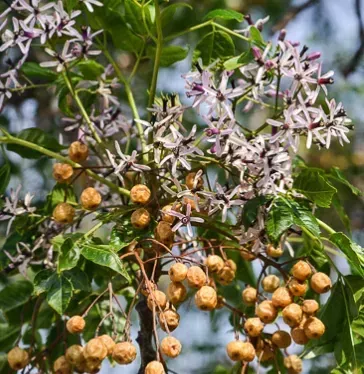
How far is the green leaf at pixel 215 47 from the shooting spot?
1.27 m

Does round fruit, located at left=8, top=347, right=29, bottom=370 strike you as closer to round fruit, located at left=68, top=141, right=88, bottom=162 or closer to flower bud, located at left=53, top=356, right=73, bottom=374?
flower bud, located at left=53, top=356, right=73, bottom=374

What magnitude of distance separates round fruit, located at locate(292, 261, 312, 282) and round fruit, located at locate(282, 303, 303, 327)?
1.6 inches

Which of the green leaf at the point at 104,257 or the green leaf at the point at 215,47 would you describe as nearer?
the green leaf at the point at 104,257

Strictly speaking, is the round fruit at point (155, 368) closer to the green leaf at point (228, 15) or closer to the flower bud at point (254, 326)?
the flower bud at point (254, 326)

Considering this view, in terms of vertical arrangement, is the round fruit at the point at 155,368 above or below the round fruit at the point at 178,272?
below

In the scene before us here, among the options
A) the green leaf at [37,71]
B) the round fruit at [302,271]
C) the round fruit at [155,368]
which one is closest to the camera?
the round fruit at [155,368]

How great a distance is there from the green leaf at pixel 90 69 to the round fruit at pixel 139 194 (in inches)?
12.0

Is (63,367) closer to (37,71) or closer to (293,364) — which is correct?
(293,364)

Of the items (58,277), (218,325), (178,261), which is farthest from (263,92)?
(218,325)

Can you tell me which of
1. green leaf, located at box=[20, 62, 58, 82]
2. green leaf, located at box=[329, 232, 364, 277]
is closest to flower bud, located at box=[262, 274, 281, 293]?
green leaf, located at box=[329, 232, 364, 277]

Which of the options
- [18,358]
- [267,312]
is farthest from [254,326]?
[18,358]

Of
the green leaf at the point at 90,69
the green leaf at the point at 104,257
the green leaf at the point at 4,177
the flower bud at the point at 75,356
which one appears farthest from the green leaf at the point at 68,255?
the green leaf at the point at 90,69

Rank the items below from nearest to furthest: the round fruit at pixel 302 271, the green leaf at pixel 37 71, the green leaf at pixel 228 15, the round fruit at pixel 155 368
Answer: the round fruit at pixel 155 368
the round fruit at pixel 302 271
the green leaf at pixel 228 15
the green leaf at pixel 37 71

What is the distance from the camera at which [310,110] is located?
108 centimetres
